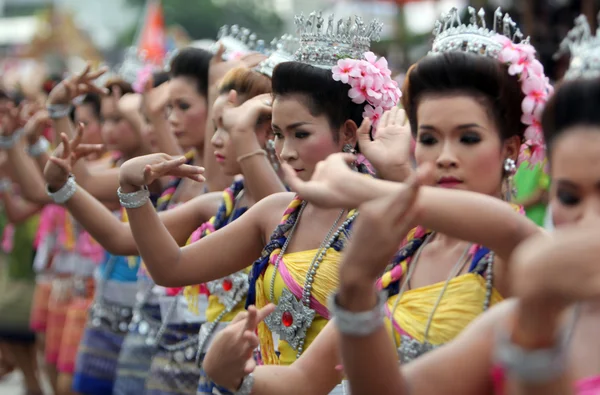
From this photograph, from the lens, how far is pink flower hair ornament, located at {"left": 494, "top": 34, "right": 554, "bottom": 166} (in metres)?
3.01

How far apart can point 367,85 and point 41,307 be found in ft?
19.4

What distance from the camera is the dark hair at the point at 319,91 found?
3.54 metres

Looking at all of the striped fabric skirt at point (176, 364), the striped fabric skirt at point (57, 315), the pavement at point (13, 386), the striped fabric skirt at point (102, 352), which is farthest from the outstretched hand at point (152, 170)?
the pavement at point (13, 386)

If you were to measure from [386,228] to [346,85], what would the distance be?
1.70 meters

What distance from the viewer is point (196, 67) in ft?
17.7

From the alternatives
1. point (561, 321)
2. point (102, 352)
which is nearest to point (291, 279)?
point (561, 321)

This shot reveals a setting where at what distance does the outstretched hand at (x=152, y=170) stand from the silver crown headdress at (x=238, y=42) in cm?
192

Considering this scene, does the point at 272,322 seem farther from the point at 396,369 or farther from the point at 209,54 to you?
the point at 209,54

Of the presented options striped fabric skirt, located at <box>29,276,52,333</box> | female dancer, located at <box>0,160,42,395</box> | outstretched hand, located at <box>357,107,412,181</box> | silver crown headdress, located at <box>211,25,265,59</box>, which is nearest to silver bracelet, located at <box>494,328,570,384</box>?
outstretched hand, located at <box>357,107,412,181</box>

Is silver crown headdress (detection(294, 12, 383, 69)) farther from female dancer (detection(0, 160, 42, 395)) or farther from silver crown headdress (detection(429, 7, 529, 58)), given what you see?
female dancer (detection(0, 160, 42, 395))

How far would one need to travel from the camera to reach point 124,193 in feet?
11.1

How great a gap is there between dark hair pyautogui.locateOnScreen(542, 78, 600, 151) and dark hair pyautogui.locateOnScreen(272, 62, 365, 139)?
1.40 metres

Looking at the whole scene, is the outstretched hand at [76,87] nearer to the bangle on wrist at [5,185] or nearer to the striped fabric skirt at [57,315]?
the striped fabric skirt at [57,315]

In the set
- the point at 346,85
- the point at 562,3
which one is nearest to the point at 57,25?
the point at 562,3
